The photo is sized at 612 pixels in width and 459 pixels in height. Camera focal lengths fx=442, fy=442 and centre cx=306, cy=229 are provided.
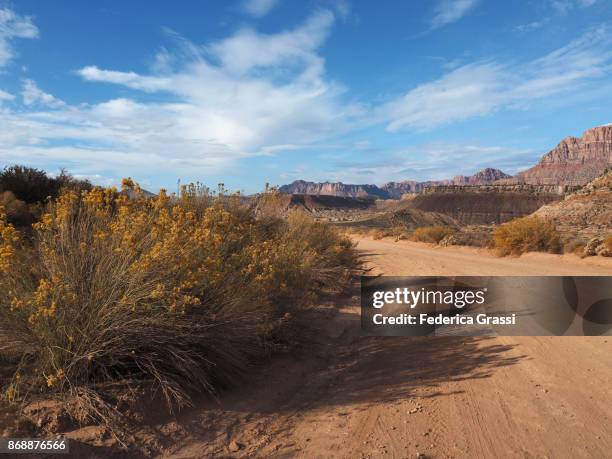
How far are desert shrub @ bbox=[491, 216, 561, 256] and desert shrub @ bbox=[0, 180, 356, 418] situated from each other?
14.7m

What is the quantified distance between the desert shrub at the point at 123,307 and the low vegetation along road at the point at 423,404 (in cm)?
55

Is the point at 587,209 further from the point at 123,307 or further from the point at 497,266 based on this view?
the point at 123,307

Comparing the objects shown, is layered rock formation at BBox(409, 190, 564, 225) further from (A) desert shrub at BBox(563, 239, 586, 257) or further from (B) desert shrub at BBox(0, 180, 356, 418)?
(B) desert shrub at BBox(0, 180, 356, 418)

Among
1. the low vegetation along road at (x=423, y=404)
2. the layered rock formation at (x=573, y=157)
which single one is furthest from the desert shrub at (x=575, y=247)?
the layered rock formation at (x=573, y=157)

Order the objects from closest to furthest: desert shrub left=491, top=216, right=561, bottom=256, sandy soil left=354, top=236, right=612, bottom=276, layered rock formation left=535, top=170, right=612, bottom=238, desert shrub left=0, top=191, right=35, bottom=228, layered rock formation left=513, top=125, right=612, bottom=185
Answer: desert shrub left=0, top=191, right=35, bottom=228, sandy soil left=354, top=236, right=612, bottom=276, desert shrub left=491, top=216, right=561, bottom=256, layered rock formation left=535, top=170, right=612, bottom=238, layered rock formation left=513, top=125, right=612, bottom=185

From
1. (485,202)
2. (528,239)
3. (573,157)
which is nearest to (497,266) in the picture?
(528,239)

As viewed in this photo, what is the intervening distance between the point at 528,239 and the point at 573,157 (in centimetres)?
19086

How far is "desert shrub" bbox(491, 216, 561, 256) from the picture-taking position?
16700 millimetres

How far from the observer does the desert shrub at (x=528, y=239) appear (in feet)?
54.8

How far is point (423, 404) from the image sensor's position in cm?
423

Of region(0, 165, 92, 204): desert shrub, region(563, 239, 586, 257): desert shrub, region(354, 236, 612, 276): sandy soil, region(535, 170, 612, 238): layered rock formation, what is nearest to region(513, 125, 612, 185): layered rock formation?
region(535, 170, 612, 238): layered rock formation

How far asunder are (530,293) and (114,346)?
8.22 metres

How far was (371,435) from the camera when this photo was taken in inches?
146

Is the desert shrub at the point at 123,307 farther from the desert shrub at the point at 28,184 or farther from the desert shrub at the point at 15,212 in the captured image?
the desert shrub at the point at 28,184
